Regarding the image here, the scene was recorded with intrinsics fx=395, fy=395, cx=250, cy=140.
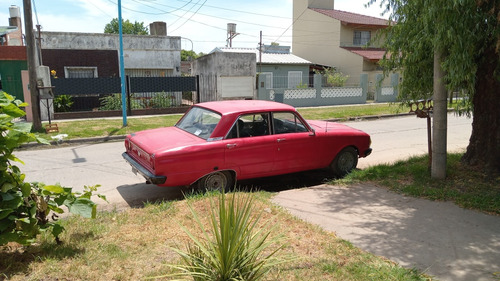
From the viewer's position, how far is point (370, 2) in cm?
728

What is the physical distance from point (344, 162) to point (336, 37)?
28207 millimetres

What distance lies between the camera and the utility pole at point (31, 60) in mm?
12320

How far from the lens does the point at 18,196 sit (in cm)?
346

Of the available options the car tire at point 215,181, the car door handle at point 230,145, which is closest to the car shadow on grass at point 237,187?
the car tire at point 215,181

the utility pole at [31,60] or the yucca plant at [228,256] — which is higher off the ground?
the utility pole at [31,60]

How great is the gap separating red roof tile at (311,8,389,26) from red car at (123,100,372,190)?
28209 millimetres

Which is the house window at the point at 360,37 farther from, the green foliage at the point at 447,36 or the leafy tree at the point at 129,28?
the leafy tree at the point at 129,28

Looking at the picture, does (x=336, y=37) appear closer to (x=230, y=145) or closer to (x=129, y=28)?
(x=230, y=145)

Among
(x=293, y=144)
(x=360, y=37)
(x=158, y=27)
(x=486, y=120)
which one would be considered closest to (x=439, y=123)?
(x=486, y=120)

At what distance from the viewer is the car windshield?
6266mm

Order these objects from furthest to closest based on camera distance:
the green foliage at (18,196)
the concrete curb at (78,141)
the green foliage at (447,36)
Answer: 1. the concrete curb at (78,141)
2. the green foliage at (447,36)
3. the green foliage at (18,196)

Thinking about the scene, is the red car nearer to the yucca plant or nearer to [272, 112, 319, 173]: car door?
[272, 112, 319, 173]: car door

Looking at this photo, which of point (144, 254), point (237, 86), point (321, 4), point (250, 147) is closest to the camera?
point (144, 254)

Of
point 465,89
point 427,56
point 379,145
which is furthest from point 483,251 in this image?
point 379,145
